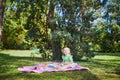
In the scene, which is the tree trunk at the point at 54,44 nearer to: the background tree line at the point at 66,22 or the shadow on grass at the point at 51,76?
the background tree line at the point at 66,22

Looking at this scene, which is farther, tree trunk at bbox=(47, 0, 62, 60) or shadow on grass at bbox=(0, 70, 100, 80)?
tree trunk at bbox=(47, 0, 62, 60)

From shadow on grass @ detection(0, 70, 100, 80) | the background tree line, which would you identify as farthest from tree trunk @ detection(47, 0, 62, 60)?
shadow on grass @ detection(0, 70, 100, 80)

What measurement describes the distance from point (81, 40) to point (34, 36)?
3.14 meters

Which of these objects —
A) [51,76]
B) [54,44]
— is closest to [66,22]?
[54,44]

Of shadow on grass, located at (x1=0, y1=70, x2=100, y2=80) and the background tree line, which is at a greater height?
the background tree line

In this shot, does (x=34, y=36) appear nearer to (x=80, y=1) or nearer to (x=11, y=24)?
(x=80, y=1)

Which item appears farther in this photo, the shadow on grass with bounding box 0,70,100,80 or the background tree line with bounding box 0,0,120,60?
the background tree line with bounding box 0,0,120,60

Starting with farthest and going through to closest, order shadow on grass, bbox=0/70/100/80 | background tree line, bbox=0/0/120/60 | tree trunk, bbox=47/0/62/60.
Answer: tree trunk, bbox=47/0/62/60
background tree line, bbox=0/0/120/60
shadow on grass, bbox=0/70/100/80

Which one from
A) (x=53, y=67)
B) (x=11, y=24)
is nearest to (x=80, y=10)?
(x=53, y=67)

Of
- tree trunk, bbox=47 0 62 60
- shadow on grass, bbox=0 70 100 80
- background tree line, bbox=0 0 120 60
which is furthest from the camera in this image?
tree trunk, bbox=47 0 62 60

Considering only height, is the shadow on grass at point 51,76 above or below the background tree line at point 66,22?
below

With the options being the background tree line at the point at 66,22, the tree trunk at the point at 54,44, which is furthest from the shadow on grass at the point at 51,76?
the tree trunk at the point at 54,44

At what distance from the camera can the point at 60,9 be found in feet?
58.0

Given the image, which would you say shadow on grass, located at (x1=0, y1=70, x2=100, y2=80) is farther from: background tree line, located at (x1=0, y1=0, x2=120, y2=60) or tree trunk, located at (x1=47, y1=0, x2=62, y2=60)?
tree trunk, located at (x1=47, y1=0, x2=62, y2=60)
